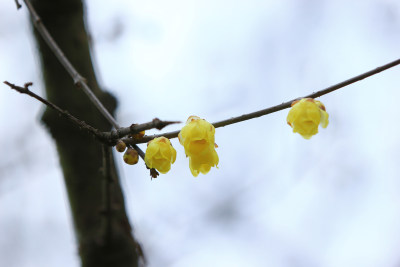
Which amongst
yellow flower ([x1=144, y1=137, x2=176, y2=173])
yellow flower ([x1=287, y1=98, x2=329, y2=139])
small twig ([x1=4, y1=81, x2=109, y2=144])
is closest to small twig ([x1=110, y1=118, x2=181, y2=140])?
small twig ([x1=4, y1=81, x2=109, y2=144])

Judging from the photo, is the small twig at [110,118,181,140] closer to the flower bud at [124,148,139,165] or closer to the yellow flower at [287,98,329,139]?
the flower bud at [124,148,139,165]

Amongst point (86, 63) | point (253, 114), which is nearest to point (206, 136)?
point (253, 114)

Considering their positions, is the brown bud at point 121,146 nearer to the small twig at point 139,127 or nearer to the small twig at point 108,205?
the small twig at point 139,127

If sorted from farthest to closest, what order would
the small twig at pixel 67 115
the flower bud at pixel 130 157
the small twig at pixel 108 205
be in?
the small twig at pixel 108 205
the flower bud at pixel 130 157
the small twig at pixel 67 115

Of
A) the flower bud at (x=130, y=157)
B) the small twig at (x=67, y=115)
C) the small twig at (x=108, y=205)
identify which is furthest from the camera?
the small twig at (x=108, y=205)

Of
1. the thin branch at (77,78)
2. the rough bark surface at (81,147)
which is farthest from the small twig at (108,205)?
the thin branch at (77,78)

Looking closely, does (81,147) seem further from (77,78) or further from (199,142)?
(199,142)
